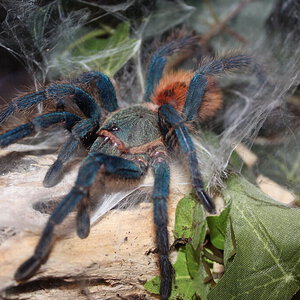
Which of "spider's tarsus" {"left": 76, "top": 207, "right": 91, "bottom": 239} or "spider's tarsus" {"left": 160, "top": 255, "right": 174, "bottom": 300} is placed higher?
"spider's tarsus" {"left": 76, "top": 207, "right": 91, "bottom": 239}

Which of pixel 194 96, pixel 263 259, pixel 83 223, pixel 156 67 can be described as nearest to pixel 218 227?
pixel 263 259

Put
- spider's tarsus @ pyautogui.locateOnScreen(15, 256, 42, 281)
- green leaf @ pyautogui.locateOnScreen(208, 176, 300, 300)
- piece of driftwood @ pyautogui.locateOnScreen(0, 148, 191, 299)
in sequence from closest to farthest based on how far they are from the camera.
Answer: spider's tarsus @ pyautogui.locateOnScreen(15, 256, 42, 281) < piece of driftwood @ pyautogui.locateOnScreen(0, 148, 191, 299) < green leaf @ pyautogui.locateOnScreen(208, 176, 300, 300)

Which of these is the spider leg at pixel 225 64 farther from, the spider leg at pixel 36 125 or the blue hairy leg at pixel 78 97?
the spider leg at pixel 36 125

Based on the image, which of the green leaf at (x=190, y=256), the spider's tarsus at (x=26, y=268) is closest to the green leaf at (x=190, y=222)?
the green leaf at (x=190, y=256)

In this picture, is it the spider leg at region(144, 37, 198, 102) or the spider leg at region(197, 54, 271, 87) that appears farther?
the spider leg at region(144, 37, 198, 102)

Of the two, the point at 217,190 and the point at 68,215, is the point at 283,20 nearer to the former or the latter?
the point at 217,190

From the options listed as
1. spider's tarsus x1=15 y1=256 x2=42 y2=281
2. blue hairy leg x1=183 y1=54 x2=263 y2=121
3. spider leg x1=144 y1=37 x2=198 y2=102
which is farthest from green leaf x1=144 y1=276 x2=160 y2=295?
spider leg x1=144 y1=37 x2=198 y2=102

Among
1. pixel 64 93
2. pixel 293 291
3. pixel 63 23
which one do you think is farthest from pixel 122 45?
pixel 293 291

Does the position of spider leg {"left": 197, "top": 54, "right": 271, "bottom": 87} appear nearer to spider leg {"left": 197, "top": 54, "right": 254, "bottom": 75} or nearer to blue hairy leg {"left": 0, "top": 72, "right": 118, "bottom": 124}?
spider leg {"left": 197, "top": 54, "right": 254, "bottom": 75}
